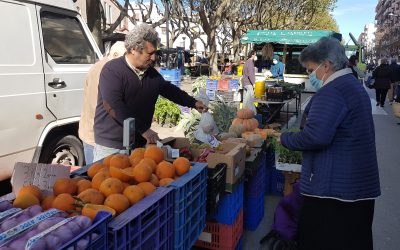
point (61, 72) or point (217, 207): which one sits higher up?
point (61, 72)

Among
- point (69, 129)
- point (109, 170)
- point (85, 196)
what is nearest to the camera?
point (85, 196)

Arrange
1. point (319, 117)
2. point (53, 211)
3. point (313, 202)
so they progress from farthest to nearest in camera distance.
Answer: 1. point (313, 202)
2. point (319, 117)
3. point (53, 211)

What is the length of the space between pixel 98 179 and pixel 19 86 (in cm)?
236

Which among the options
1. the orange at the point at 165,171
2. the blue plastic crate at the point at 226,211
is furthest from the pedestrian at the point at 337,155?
the orange at the point at 165,171

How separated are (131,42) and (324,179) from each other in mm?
1779

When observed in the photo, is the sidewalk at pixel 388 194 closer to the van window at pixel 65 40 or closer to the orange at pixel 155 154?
the orange at pixel 155 154

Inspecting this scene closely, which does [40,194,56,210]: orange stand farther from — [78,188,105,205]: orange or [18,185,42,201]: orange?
[78,188,105,205]: orange

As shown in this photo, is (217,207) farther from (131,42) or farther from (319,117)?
(131,42)

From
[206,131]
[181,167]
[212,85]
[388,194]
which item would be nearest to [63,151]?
[206,131]

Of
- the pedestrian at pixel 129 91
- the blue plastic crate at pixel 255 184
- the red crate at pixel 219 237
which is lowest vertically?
the red crate at pixel 219 237

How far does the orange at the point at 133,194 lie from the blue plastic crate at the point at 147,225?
0.04m

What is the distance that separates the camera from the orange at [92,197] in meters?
2.02

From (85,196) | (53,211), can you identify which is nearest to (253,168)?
(85,196)

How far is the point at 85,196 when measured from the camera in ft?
6.66
